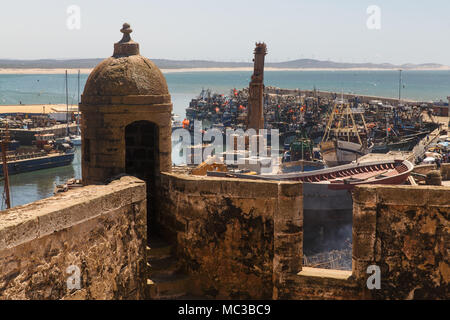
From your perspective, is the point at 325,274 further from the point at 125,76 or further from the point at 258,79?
the point at 258,79

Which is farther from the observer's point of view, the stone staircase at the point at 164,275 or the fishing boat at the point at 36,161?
the fishing boat at the point at 36,161

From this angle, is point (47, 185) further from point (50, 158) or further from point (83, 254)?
point (83, 254)

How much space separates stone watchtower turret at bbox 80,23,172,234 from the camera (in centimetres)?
879

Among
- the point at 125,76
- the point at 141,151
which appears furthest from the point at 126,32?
the point at 141,151

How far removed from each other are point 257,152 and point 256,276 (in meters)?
32.8

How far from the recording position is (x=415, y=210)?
7.61 meters

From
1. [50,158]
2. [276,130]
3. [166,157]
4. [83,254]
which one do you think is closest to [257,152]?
[276,130]

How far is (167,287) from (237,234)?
1.29 meters

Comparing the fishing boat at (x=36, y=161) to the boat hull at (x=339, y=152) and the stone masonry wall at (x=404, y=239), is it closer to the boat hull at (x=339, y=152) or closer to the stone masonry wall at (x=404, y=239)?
the boat hull at (x=339, y=152)

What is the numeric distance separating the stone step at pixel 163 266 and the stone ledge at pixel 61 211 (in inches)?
Answer: 48.3

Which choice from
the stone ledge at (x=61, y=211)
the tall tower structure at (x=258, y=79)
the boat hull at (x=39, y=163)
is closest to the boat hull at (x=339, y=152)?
the tall tower structure at (x=258, y=79)

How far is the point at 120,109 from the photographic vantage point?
28.8 ft

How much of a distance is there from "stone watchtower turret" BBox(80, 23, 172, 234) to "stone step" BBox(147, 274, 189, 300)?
5.58 feet

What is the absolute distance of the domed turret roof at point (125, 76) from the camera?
29.0ft
